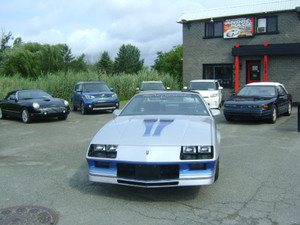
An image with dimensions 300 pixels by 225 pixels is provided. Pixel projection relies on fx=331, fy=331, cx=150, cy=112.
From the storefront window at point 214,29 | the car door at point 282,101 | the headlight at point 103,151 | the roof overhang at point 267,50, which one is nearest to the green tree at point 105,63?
the storefront window at point 214,29

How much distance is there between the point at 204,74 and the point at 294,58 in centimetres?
650

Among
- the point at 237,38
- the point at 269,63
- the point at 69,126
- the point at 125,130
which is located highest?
the point at 237,38

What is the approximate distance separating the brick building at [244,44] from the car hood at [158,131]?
60.3ft

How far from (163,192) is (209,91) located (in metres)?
12.9

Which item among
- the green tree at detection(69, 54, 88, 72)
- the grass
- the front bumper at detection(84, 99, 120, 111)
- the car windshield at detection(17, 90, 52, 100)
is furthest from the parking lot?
the green tree at detection(69, 54, 88, 72)

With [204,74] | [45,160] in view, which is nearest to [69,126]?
[45,160]

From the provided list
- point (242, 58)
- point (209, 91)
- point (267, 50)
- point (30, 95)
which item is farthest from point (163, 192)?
point (242, 58)

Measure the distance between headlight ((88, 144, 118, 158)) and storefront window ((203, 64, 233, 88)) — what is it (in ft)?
68.7

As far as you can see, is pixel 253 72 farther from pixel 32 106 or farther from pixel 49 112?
pixel 32 106

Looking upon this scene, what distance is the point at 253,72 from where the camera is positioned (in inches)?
912

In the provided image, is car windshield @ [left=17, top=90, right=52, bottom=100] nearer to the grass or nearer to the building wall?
the grass

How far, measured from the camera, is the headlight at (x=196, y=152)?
162 inches

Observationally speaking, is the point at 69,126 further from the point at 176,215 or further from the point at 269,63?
the point at 269,63

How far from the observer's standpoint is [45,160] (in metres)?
6.73
